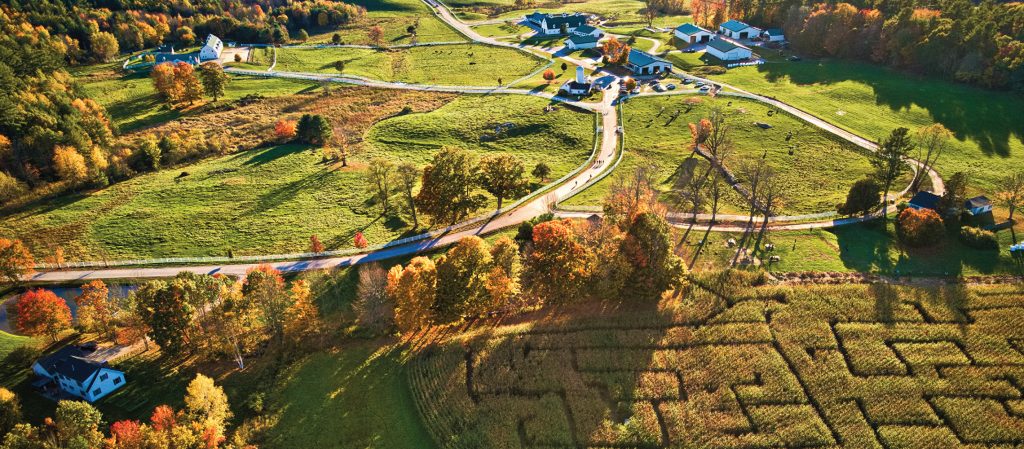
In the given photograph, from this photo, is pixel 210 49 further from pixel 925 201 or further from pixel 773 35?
pixel 925 201

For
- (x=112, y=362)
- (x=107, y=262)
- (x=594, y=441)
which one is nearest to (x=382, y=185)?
(x=107, y=262)

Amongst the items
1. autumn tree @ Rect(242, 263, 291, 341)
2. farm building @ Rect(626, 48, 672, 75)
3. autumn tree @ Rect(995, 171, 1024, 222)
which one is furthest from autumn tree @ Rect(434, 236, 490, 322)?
farm building @ Rect(626, 48, 672, 75)

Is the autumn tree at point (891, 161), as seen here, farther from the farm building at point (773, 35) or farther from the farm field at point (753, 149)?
the farm building at point (773, 35)

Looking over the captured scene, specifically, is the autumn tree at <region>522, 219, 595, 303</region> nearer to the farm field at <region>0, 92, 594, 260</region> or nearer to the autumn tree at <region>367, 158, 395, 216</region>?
the farm field at <region>0, 92, 594, 260</region>

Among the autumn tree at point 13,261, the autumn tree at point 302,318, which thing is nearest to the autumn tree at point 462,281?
the autumn tree at point 302,318

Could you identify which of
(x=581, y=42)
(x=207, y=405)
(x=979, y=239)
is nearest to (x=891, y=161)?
(x=979, y=239)

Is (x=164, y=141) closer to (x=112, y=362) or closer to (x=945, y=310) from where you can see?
(x=112, y=362)

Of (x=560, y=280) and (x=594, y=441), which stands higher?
(x=560, y=280)
